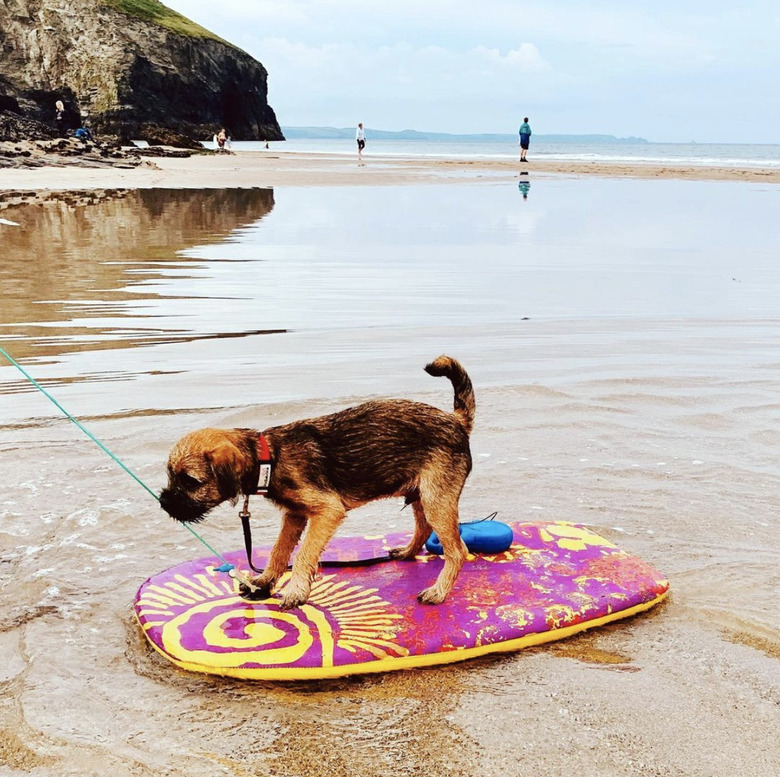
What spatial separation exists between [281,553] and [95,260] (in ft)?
31.9

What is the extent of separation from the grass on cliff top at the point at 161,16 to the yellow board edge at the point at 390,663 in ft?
297

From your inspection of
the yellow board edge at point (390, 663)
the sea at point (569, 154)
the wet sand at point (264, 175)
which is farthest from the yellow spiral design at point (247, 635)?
the sea at point (569, 154)

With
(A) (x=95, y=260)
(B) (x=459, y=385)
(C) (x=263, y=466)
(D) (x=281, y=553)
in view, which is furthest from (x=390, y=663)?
(A) (x=95, y=260)

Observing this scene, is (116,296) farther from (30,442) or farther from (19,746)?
(19,746)

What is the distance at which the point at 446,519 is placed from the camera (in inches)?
148

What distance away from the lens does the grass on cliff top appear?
82.5 m

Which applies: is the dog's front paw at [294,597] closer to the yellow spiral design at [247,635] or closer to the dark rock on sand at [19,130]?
the yellow spiral design at [247,635]

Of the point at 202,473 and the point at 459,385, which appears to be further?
the point at 459,385

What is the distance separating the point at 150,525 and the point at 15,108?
45.8 m

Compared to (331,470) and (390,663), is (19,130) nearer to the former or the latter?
(331,470)

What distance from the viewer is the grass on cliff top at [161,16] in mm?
82500

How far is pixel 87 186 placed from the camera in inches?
971

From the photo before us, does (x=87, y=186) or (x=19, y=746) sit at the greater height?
(x=87, y=186)

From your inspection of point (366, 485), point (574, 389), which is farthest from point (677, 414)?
point (366, 485)
